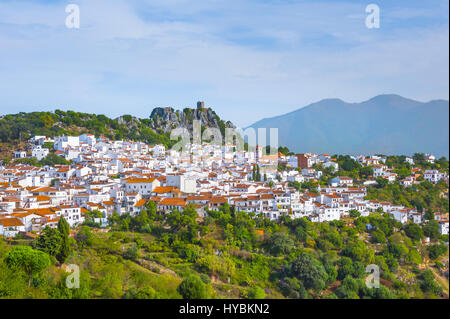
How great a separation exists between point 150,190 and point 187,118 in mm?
17425

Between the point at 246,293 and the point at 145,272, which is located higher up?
the point at 145,272

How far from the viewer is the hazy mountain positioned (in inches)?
843

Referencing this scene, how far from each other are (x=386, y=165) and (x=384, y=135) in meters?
3.56

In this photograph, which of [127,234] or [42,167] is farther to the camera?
[42,167]

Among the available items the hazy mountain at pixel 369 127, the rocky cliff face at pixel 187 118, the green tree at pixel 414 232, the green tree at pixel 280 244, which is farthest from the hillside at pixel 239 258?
the rocky cliff face at pixel 187 118

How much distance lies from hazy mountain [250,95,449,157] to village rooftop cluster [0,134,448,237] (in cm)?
352

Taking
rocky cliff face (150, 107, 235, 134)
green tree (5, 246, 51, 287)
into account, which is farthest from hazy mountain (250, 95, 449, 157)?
green tree (5, 246, 51, 287)

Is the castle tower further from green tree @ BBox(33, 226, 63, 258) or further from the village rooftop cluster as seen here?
green tree @ BBox(33, 226, 63, 258)

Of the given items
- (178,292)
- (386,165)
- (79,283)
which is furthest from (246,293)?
(386,165)

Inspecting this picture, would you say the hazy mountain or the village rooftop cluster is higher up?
the hazy mountain

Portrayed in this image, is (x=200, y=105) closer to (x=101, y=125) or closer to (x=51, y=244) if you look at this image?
(x=101, y=125)
